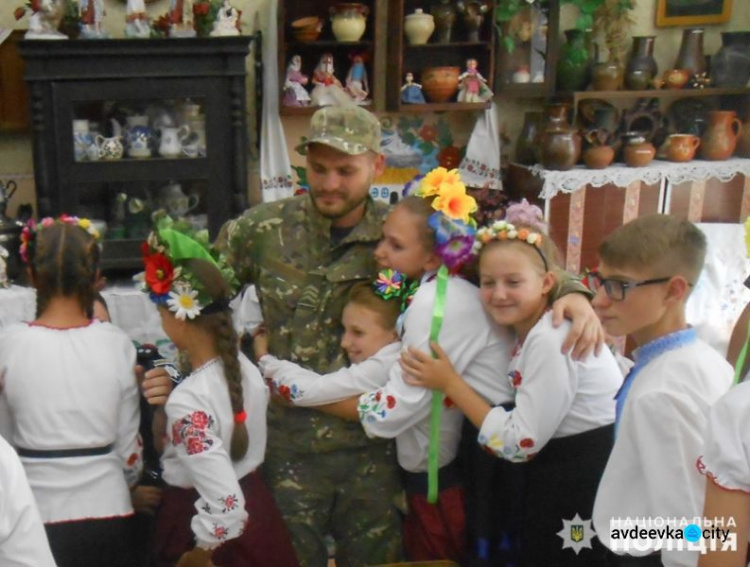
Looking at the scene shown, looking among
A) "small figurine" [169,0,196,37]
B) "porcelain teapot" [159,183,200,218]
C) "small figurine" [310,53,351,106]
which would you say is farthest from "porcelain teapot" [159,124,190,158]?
"small figurine" [310,53,351,106]

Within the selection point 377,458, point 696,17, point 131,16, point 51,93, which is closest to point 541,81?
point 696,17

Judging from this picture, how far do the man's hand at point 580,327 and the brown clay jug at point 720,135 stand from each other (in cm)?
286

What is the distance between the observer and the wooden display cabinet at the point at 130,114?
317 centimetres

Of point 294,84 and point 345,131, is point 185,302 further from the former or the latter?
point 294,84

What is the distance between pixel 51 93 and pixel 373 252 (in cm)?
191

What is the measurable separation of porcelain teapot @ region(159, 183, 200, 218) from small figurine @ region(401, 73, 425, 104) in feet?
3.61

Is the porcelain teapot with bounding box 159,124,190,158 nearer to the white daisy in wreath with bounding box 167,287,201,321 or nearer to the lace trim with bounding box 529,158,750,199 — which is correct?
the lace trim with bounding box 529,158,750,199

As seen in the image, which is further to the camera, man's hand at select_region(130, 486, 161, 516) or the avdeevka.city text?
man's hand at select_region(130, 486, 161, 516)

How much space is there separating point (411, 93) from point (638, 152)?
116 centimetres

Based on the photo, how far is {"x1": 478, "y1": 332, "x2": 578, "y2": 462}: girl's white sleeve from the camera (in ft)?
5.27

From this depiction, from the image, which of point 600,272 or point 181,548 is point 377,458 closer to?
point 181,548

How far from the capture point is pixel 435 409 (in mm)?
1731

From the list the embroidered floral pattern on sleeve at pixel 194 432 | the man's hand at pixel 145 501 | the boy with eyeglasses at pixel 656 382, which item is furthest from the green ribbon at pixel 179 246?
the boy with eyeglasses at pixel 656 382

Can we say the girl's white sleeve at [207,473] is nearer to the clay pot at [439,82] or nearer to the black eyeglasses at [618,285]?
the black eyeglasses at [618,285]
